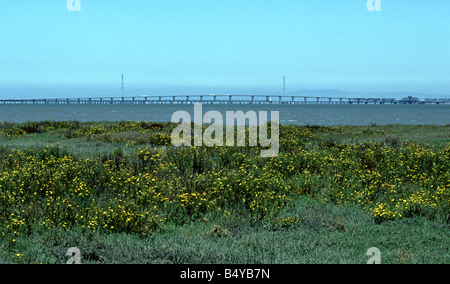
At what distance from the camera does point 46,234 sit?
796cm

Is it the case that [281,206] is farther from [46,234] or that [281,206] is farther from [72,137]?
[72,137]

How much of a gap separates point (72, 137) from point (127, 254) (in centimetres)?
2079

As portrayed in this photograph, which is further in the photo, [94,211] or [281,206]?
[281,206]

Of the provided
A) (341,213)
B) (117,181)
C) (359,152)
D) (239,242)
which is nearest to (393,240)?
(341,213)

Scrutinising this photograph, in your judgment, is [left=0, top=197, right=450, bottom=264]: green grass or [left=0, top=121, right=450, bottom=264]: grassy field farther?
[left=0, top=121, right=450, bottom=264]: grassy field

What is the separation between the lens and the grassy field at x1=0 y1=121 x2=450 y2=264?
719 cm

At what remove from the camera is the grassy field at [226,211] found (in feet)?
23.6

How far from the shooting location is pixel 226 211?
9.59 meters

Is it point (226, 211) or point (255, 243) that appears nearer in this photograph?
point (255, 243)

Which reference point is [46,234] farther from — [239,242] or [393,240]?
[393,240]

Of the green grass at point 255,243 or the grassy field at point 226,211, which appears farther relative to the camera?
the grassy field at point 226,211
